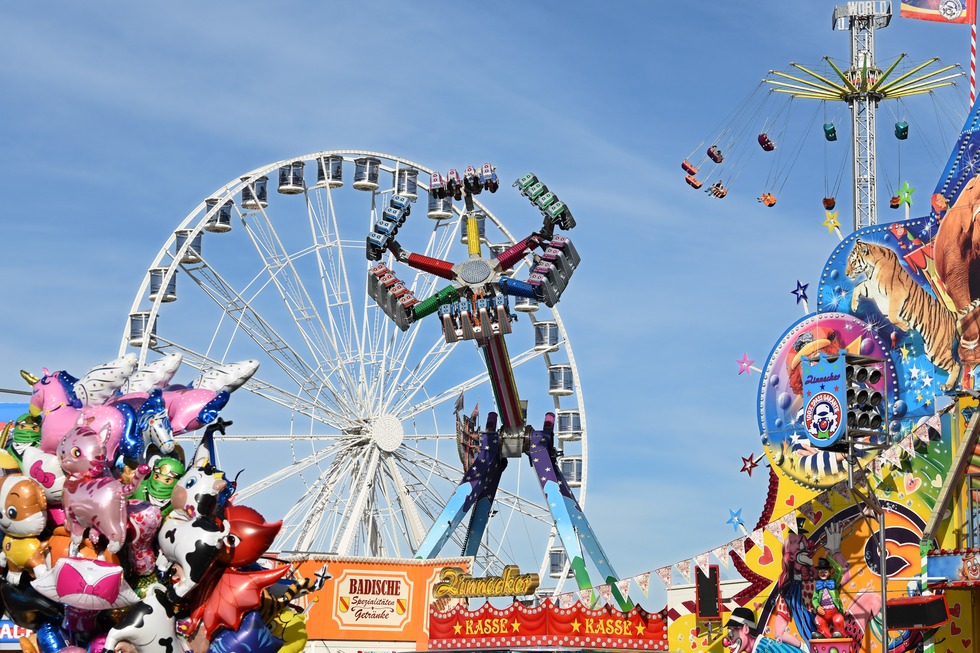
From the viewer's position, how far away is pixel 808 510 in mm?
33906

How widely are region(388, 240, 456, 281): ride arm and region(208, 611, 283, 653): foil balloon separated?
550 inches

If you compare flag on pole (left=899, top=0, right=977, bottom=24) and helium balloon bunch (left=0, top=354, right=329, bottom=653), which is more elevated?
flag on pole (left=899, top=0, right=977, bottom=24)

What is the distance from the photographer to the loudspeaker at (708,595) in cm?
3497

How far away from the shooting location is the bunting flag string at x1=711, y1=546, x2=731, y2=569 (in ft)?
115

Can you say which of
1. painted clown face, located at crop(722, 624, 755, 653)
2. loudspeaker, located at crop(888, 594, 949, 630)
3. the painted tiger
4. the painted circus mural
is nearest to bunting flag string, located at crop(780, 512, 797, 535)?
the painted circus mural

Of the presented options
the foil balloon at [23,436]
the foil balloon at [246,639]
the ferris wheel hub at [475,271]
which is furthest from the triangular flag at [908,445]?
the foil balloon at [23,436]

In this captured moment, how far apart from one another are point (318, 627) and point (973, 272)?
A: 56.4ft

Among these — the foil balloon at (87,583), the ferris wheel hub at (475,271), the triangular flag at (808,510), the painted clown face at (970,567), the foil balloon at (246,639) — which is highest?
the ferris wheel hub at (475,271)

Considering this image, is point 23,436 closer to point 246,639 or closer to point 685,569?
point 246,639

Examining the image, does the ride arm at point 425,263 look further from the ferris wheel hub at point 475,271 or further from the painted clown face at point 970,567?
the painted clown face at point 970,567

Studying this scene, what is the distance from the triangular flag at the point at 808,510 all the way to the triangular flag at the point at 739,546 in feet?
5.14

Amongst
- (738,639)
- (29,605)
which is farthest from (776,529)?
(29,605)

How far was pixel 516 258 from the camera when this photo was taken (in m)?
39.5

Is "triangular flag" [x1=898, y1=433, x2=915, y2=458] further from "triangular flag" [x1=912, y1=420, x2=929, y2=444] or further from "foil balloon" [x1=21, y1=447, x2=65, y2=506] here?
"foil balloon" [x1=21, y1=447, x2=65, y2=506]
